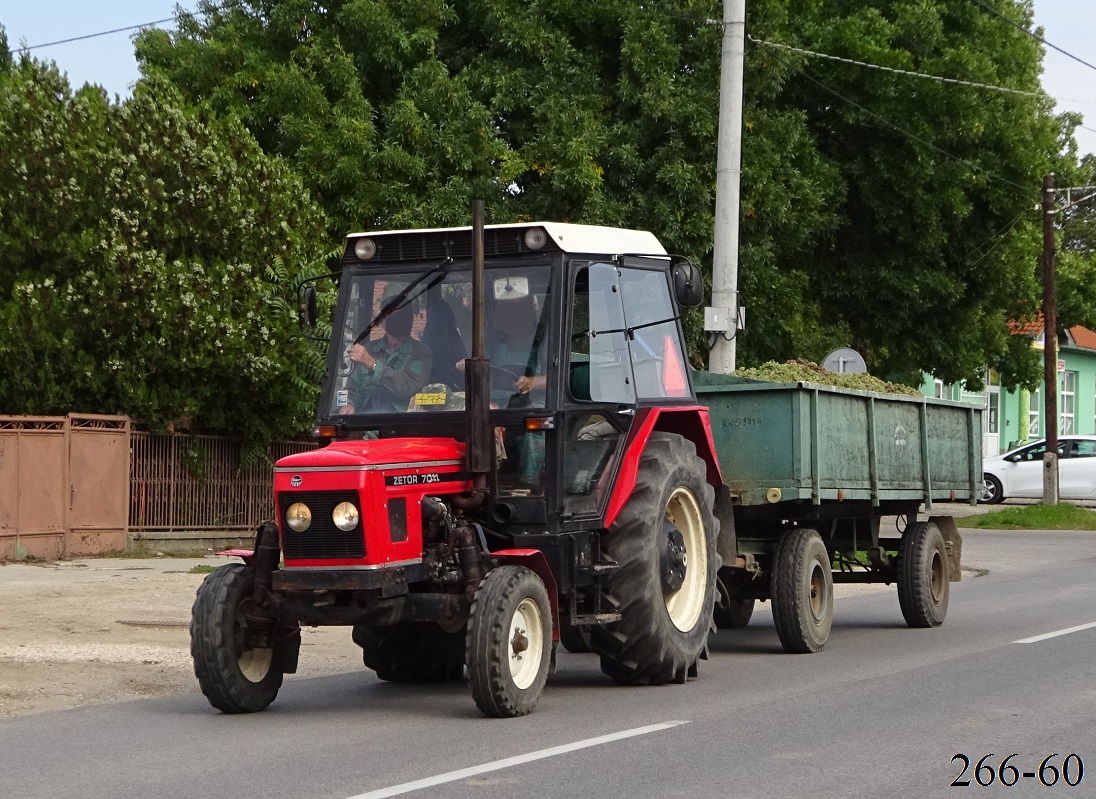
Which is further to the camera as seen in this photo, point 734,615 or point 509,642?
point 734,615

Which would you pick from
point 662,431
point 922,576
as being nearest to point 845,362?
point 922,576

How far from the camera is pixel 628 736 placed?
8445 mm

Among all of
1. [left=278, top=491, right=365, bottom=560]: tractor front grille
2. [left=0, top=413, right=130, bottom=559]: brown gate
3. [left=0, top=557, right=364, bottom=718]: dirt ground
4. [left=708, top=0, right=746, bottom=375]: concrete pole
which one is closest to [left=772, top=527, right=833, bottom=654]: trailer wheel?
[left=0, top=557, right=364, bottom=718]: dirt ground

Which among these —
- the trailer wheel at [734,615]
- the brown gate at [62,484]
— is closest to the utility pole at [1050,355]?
the brown gate at [62,484]

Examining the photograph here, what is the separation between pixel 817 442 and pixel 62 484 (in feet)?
37.8

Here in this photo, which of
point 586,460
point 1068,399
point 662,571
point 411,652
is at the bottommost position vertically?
point 411,652

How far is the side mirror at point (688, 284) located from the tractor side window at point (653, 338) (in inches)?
7.9

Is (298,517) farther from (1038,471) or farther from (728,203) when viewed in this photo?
(1038,471)

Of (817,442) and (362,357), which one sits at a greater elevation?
(362,357)

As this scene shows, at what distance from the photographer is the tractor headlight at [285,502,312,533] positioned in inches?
351

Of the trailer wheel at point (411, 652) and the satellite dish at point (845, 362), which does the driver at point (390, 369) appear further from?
the satellite dish at point (845, 362)

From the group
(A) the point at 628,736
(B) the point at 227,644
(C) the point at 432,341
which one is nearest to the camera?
(A) the point at 628,736

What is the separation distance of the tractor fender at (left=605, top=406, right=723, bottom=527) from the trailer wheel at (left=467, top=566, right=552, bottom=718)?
0.96 meters

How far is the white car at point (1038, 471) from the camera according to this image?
39.4m
